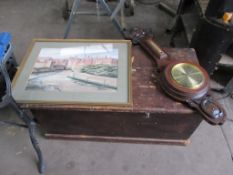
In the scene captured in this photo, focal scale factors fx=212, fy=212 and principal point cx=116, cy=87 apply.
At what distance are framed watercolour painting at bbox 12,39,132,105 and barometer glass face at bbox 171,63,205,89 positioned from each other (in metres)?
0.21

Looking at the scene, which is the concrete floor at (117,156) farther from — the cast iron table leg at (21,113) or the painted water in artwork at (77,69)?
the painted water in artwork at (77,69)

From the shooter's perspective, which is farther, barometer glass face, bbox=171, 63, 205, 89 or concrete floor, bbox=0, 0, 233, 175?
concrete floor, bbox=0, 0, 233, 175

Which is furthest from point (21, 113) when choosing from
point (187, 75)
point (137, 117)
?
point (187, 75)

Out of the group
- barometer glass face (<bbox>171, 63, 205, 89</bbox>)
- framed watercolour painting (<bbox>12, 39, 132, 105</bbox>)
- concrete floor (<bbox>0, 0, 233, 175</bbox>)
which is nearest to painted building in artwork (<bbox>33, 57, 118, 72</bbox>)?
framed watercolour painting (<bbox>12, 39, 132, 105</bbox>)

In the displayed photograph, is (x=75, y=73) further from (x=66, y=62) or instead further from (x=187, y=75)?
(x=187, y=75)

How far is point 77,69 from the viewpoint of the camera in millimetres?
1008

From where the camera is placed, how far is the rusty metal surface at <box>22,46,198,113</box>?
884 mm

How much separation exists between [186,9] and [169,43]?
11.3 inches

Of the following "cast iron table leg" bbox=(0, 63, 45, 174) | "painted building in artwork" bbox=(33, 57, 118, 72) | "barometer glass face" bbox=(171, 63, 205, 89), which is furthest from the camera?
"painted building in artwork" bbox=(33, 57, 118, 72)

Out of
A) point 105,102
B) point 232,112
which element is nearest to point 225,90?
point 232,112

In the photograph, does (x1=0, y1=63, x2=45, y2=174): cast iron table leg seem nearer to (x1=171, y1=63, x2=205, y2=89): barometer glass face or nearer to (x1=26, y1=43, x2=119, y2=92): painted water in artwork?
(x1=26, y1=43, x2=119, y2=92): painted water in artwork

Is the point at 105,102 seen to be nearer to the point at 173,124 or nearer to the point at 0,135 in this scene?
the point at 173,124

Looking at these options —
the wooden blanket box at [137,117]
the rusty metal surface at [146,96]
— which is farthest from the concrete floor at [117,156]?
the rusty metal surface at [146,96]

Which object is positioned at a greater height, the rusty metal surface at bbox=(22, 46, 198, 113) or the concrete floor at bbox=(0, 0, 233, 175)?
the rusty metal surface at bbox=(22, 46, 198, 113)
